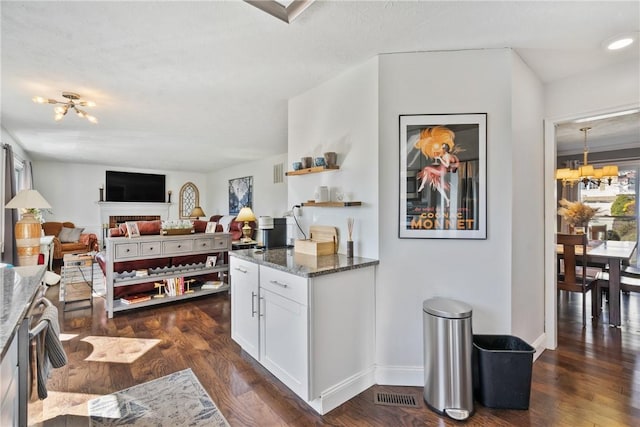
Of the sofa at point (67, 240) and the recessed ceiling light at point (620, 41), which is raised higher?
the recessed ceiling light at point (620, 41)

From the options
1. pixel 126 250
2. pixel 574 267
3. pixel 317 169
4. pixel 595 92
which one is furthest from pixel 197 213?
pixel 595 92

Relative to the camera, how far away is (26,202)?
3963mm

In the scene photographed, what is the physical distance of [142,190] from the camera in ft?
29.5

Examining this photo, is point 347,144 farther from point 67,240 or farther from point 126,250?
point 67,240

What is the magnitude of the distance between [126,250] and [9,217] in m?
2.23

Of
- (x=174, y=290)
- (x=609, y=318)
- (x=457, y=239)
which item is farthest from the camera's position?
(x=174, y=290)

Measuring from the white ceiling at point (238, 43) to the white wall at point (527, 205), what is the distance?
0.85 ft

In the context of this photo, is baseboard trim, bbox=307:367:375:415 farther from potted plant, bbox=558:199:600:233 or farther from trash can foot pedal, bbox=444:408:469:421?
potted plant, bbox=558:199:600:233

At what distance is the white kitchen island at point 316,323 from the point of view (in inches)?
75.1

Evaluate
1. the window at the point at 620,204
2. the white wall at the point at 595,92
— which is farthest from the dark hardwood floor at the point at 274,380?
the window at the point at 620,204

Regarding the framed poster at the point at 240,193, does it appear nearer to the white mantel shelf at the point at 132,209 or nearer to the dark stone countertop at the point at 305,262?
the white mantel shelf at the point at 132,209

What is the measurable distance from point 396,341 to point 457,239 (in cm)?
88

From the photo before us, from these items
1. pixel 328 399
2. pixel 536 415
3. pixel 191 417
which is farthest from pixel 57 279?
pixel 536 415

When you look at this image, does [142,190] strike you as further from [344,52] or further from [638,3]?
[638,3]
